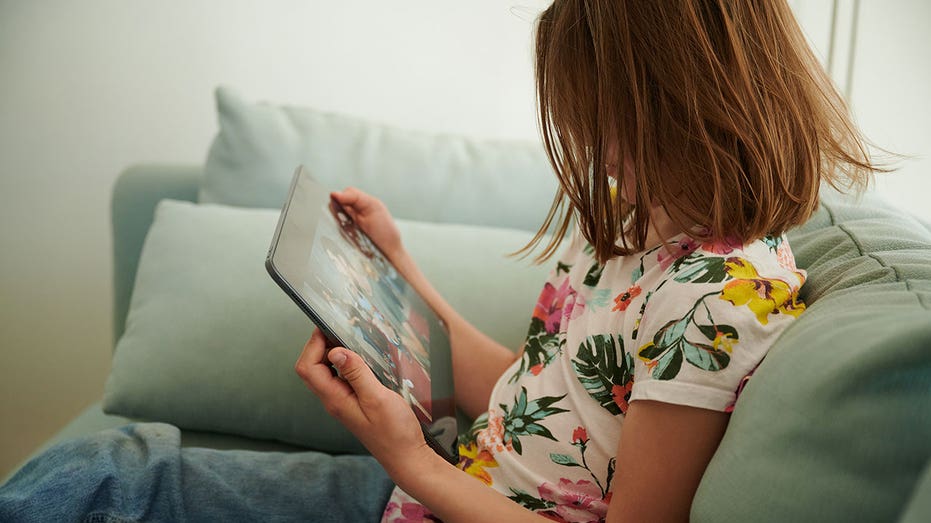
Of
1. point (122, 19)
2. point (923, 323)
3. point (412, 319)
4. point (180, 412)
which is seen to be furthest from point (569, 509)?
point (122, 19)

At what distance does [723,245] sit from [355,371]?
0.31 m

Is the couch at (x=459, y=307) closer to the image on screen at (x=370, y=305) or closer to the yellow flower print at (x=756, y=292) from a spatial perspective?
the yellow flower print at (x=756, y=292)

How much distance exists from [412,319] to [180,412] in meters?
0.35

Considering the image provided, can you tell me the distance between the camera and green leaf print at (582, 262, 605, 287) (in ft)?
2.64

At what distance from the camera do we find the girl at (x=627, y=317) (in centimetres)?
61

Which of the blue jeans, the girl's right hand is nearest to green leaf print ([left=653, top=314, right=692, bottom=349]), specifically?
the blue jeans

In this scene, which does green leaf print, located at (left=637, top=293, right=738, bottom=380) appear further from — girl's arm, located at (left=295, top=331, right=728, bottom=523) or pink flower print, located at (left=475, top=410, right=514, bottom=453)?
pink flower print, located at (left=475, top=410, right=514, bottom=453)

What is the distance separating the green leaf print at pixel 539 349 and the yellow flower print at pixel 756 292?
211 millimetres

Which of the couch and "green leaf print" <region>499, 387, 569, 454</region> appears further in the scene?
"green leaf print" <region>499, 387, 569, 454</region>

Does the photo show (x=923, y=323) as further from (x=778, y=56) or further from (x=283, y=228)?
(x=283, y=228)

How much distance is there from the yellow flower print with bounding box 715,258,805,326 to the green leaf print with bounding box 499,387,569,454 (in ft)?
0.66

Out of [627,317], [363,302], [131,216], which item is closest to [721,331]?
[627,317]

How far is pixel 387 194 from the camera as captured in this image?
1.22 metres

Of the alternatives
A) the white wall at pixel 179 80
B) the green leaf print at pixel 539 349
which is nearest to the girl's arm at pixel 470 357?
the green leaf print at pixel 539 349
